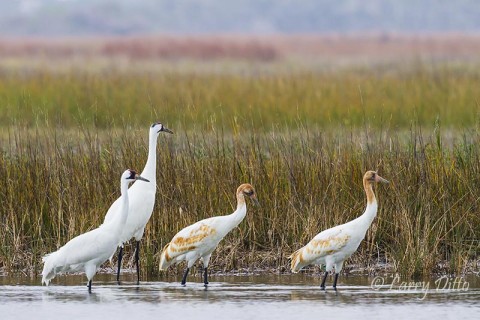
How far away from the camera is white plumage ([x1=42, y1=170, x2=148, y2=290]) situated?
38.1 ft

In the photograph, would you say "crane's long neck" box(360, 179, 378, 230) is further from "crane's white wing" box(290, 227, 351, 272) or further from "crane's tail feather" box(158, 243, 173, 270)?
"crane's tail feather" box(158, 243, 173, 270)

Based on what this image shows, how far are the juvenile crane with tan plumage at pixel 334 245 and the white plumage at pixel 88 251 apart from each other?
1524 mm

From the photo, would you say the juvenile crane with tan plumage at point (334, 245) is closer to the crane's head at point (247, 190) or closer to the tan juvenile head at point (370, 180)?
the tan juvenile head at point (370, 180)

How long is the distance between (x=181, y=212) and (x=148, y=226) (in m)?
0.34

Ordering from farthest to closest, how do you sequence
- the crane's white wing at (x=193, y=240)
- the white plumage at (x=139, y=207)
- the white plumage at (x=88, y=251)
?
1. the white plumage at (x=139, y=207)
2. the crane's white wing at (x=193, y=240)
3. the white plumage at (x=88, y=251)

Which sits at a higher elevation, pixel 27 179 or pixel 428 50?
pixel 428 50

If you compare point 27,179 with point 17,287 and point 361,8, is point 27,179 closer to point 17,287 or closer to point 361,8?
point 17,287

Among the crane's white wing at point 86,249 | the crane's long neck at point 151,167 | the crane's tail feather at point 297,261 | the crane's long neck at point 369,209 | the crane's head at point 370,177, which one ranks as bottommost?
the crane's tail feather at point 297,261

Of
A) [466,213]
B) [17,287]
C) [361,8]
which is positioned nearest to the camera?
[17,287]

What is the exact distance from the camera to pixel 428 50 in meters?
72.9

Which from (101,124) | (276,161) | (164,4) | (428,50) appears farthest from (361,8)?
(276,161)

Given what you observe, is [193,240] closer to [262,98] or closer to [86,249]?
[86,249]
